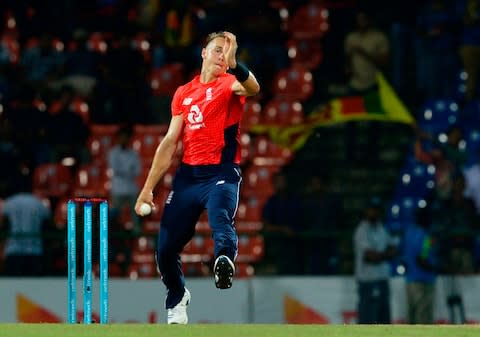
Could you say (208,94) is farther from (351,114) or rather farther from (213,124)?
(351,114)

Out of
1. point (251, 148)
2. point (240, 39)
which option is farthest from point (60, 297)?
point (240, 39)

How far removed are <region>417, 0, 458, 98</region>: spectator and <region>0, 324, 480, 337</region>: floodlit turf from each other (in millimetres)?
10565

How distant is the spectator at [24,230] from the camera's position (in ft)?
58.0

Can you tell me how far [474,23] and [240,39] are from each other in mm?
3406

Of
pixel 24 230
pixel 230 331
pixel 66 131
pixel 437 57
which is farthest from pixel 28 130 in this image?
pixel 230 331

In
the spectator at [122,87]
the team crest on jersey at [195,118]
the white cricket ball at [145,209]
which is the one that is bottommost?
the white cricket ball at [145,209]

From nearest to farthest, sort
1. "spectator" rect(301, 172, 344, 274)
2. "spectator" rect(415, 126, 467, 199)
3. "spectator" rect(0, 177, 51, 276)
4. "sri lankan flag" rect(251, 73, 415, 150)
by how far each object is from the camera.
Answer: "spectator" rect(301, 172, 344, 274)
"spectator" rect(0, 177, 51, 276)
"spectator" rect(415, 126, 467, 199)
"sri lankan flag" rect(251, 73, 415, 150)

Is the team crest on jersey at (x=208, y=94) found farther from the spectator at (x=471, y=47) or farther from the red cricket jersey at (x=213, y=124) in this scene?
the spectator at (x=471, y=47)

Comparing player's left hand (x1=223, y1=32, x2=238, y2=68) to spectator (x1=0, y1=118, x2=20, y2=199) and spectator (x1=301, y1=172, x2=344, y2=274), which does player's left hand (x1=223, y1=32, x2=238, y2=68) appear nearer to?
spectator (x1=301, y1=172, x2=344, y2=274)

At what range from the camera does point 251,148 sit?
2139cm

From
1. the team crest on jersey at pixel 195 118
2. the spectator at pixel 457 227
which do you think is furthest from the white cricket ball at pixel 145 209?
the spectator at pixel 457 227

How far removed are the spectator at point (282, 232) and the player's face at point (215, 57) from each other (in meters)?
5.56

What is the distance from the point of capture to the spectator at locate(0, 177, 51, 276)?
1769cm

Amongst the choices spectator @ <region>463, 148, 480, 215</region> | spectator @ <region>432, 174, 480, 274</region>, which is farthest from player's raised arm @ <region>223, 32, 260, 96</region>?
spectator @ <region>463, 148, 480, 215</region>
